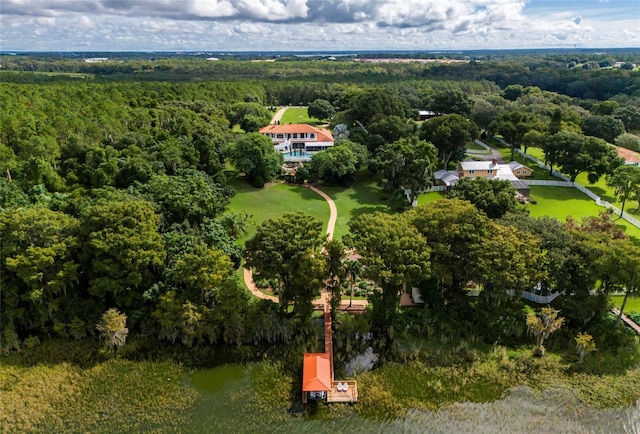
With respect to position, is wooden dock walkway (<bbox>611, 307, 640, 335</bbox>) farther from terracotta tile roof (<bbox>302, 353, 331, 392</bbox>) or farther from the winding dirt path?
terracotta tile roof (<bbox>302, 353, 331, 392</bbox>)

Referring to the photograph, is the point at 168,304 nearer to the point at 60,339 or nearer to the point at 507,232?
the point at 60,339

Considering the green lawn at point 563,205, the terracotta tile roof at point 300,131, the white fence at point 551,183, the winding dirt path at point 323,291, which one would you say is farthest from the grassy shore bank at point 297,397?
the terracotta tile roof at point 300,131

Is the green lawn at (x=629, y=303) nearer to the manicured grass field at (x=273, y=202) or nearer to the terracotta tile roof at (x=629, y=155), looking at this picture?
the manicured grass field at (x=273, y=202)

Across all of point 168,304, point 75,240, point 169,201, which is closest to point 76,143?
point 169,201

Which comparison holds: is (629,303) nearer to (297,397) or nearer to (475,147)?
(297,397)

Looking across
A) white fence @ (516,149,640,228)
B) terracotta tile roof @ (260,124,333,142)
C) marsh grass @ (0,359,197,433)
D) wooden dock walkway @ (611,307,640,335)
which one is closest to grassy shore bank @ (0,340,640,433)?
marsh grass @ (0,359,197,433)
